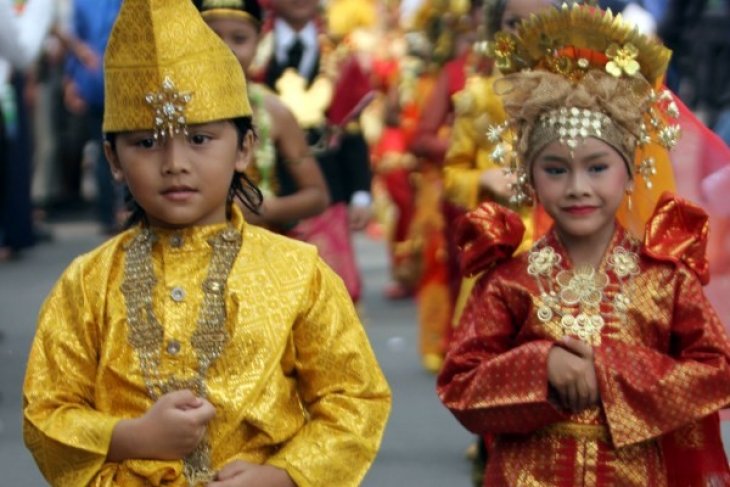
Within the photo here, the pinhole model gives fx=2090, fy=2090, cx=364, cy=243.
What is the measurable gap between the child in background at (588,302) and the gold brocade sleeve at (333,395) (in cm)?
55

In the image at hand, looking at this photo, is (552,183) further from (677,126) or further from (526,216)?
(526,216)

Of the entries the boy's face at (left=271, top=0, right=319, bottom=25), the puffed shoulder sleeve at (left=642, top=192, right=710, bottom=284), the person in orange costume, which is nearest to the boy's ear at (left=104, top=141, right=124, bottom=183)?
the puffed shoulder sleeve at (left=642, top=192, right=710, bottom=284)

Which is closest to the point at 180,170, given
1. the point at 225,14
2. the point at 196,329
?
the point at 196,329

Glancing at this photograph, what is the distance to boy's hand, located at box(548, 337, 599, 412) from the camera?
479 centimetres

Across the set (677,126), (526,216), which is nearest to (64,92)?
(526,216)

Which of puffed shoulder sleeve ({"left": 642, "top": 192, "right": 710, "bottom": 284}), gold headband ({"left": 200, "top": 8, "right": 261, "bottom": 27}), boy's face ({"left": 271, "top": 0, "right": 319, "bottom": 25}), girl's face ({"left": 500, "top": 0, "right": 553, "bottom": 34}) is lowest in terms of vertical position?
puffed shoulder sleeve ({"left": 642, "top": 192, "right": 710, "bottom": 284})

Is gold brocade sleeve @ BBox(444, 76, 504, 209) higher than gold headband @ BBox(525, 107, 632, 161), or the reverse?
gold headband @ BBox(525, 107, 632, 161)

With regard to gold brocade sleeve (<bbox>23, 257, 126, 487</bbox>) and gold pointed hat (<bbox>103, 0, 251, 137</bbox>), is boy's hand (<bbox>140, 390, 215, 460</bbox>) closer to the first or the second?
gold brocade sleeve (<bbox>23, 257, 126, 487</bbox>)

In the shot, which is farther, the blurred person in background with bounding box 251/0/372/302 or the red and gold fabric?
the blurred person in background with bounding box 251/0/372/302

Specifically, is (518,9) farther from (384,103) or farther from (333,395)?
(384,103)

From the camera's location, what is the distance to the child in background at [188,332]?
4285 mm

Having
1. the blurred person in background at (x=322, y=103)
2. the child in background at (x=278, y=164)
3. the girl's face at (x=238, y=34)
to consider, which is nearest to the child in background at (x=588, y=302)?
the girl's face at (x=238, y=34)

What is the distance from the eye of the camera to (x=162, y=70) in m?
4.33

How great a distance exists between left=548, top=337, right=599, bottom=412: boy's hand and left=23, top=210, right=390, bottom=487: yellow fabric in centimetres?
53
